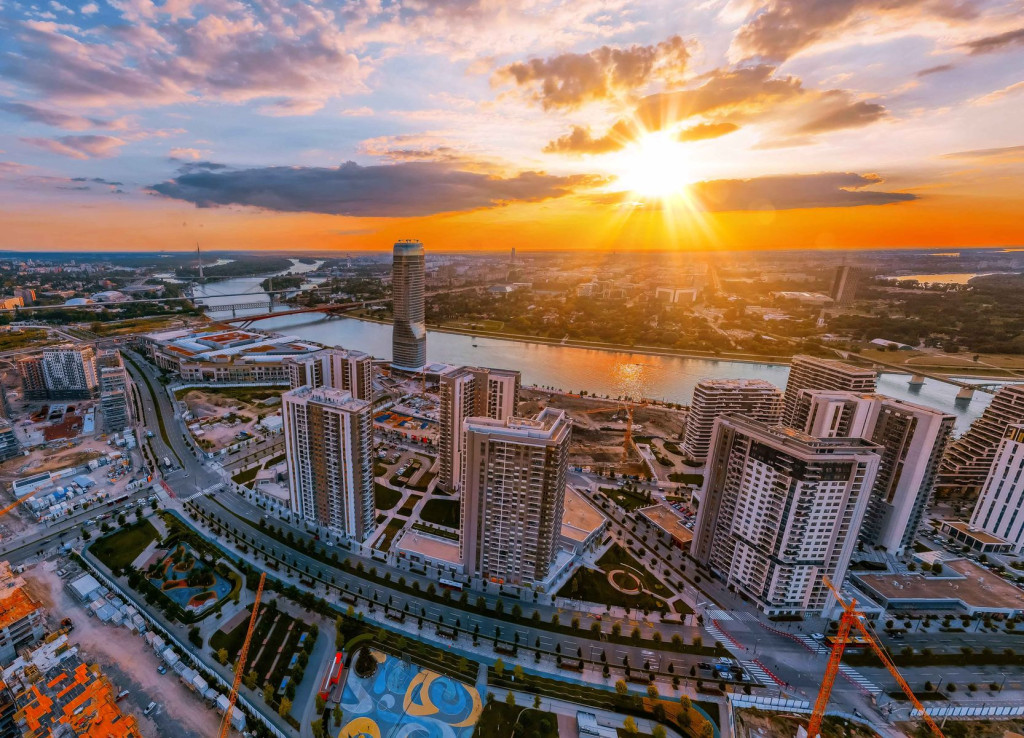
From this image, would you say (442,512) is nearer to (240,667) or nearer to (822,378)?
(240,667)

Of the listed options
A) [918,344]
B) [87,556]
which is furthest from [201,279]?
[918,344]

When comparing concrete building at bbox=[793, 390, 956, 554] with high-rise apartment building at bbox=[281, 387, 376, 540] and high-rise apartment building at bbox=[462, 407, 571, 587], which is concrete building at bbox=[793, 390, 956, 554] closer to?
high-rise apartment building at bbox=[462, 407, 571, 587]

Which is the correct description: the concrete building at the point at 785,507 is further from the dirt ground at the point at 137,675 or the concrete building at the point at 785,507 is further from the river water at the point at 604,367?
the river water at the point at 604,367

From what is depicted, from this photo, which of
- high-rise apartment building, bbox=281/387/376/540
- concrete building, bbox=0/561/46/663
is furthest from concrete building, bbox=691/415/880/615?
concrete building, bbox=0/561/46/663

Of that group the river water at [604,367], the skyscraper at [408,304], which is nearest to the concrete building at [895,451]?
the river water at [604,367]

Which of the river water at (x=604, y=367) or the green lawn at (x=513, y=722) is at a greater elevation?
the river water at (x=604, y=367)

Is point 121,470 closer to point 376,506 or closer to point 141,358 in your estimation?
point 376,506
